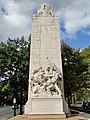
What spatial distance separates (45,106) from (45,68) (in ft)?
9.76

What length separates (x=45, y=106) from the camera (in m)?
15.9

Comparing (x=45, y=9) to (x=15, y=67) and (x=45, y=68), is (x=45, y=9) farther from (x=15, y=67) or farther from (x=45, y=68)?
(x=15, y=67)

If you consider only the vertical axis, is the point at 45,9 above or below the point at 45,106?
above

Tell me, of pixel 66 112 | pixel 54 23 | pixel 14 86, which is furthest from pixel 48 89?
pixel 14 86

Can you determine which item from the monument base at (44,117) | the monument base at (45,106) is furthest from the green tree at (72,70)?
the monument base at (44,117)

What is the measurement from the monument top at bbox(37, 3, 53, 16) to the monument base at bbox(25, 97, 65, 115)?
24.5 feet

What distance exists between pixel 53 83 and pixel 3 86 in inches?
464

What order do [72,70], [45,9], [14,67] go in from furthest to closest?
1. [72,70]
2. [14,67]
3. [45,9]

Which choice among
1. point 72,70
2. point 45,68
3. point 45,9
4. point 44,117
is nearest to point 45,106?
point 44,117

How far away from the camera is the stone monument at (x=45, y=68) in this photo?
628 inches

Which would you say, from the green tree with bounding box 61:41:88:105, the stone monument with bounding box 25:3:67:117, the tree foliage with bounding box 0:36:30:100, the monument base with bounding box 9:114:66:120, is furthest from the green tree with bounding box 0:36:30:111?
the monument base with bounding box 9:114:66:120

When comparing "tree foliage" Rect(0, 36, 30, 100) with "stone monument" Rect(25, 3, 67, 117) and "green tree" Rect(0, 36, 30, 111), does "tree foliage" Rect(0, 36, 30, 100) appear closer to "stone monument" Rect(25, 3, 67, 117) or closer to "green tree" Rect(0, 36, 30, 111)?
"green tree" Rect(0, 36, 30, 111)

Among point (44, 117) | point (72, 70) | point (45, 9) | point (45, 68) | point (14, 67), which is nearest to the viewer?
point (44, 117)

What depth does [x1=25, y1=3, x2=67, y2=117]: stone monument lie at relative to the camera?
628 inches
